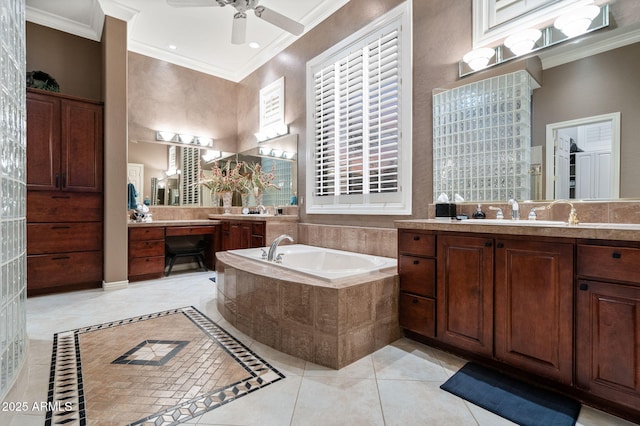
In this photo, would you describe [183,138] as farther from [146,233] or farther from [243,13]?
[243,13]

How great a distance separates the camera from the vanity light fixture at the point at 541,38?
6.22 feet

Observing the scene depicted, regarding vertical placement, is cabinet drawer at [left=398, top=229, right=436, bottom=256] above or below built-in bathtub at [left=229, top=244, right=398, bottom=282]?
above

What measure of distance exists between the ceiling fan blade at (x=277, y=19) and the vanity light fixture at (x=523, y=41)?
1.82m

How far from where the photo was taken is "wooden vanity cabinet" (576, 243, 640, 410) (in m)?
1.33

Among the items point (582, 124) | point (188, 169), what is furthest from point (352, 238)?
point (188, 169)

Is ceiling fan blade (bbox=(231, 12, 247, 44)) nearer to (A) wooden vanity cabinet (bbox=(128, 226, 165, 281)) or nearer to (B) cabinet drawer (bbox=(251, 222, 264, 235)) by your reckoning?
(B) cabinet drawer (bbox=(251, 222, 264, 235))

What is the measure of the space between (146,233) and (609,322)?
4.54 metres

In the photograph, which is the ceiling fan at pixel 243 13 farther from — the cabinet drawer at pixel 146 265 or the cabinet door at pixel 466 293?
the cabinet drawer at pixel 146 265

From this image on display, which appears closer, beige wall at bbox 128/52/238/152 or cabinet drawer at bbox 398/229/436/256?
cabinet drawer at bbox 398/229/436/256

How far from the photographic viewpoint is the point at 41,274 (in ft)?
11.2

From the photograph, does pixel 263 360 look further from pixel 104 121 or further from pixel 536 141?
pixel 104 121

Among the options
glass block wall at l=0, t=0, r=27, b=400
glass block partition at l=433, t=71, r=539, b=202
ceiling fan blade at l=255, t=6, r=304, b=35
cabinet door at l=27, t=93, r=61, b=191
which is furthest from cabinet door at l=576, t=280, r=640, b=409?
A: cabinet door at l=27, t=93, r=61, b=191

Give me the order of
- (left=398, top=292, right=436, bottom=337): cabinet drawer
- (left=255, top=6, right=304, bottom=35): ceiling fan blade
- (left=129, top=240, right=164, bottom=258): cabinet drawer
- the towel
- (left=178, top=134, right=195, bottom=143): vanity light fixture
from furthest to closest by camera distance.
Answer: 1. (left=178, top=134, right=195, bottom=143): vanity light fixture
2. the towel
3. (left=129, top=240, right=164, bottom=258): cabinet drawer
4. (left=255, top=6, right=304, bottom=35): ceiling fan blade
5. (left=398, top=292, right=436, bottom=337): cabinet drawer

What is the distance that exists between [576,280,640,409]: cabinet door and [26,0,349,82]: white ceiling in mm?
3650
